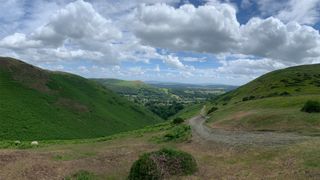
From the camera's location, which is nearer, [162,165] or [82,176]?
[162,165]

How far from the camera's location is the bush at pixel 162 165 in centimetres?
2422

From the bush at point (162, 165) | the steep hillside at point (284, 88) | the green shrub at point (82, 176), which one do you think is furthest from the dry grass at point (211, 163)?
the steep hillside at point (284, 88)

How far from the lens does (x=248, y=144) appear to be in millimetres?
36438

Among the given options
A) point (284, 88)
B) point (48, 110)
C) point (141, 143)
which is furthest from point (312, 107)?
point (48, 110)

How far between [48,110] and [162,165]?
3557 inches

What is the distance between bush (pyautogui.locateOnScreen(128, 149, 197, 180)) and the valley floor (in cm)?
108

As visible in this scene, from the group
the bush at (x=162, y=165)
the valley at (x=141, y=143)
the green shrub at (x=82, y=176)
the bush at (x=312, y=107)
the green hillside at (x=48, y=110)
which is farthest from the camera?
the green hillside at (x=48, y=110)

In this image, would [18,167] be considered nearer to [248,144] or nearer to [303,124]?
[248,144]

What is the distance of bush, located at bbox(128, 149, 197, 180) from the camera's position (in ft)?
79.5

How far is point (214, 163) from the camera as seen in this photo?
29.6m

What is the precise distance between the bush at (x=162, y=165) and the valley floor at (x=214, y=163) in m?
1.08

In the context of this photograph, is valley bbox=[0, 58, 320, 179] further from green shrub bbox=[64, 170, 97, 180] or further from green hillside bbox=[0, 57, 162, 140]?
green hillside bbox=[0, 57, 162, 140]

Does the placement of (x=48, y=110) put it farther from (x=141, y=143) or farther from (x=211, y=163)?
(x=211, y=163)

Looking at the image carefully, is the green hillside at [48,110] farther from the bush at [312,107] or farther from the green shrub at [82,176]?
the bush at [312,107]
